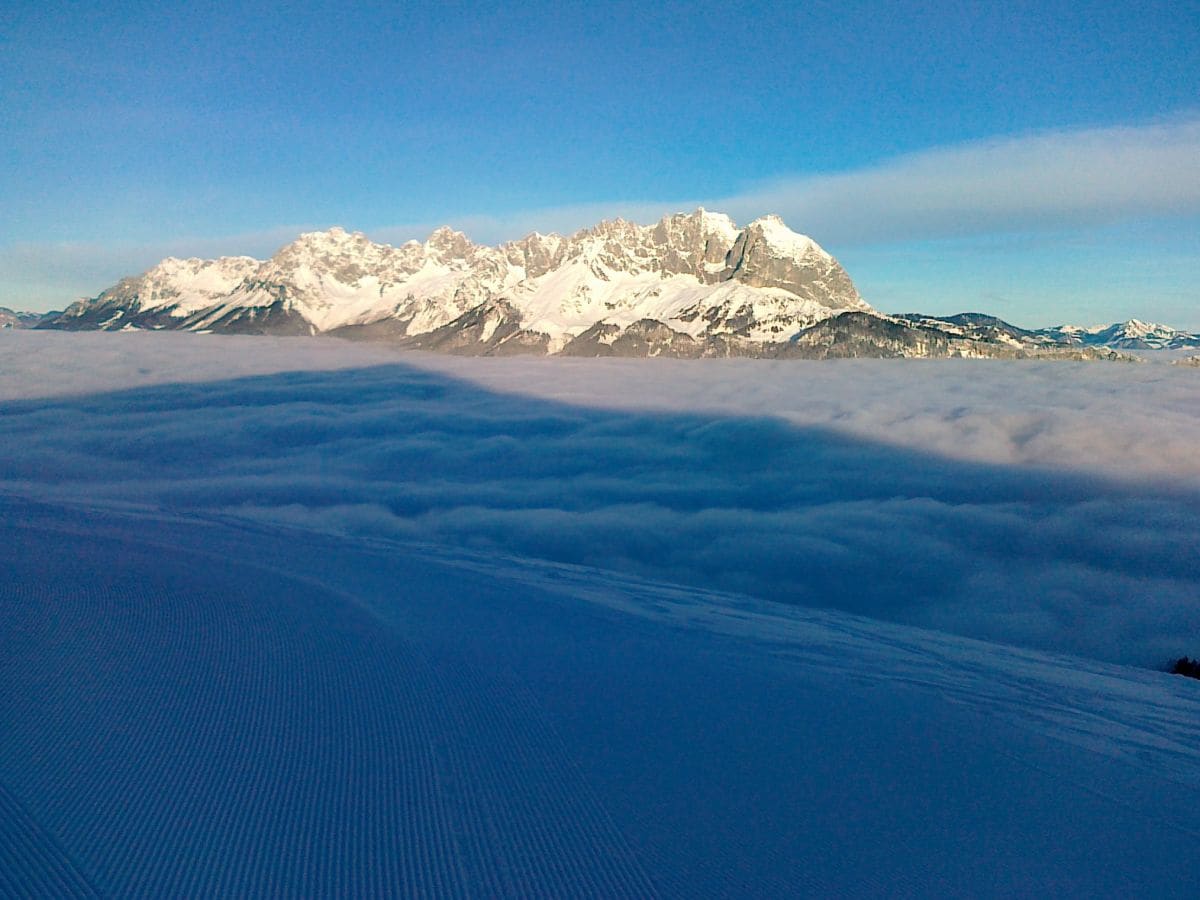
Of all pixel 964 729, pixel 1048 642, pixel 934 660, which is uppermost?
pixel 964 729

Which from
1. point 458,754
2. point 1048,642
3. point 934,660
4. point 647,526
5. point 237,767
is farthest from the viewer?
point 647,526

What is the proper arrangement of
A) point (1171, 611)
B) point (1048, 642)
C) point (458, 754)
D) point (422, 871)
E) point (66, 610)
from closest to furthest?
point (422, 871) → point (458, 754) → point (66, 610) → point (1048, 642) → point (1171, 611)

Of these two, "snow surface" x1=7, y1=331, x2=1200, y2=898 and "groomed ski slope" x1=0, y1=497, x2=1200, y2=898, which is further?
"snow surface" x1=7, y1=331, x2=1200, y2=898

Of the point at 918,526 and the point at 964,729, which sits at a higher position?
the point at 964,729

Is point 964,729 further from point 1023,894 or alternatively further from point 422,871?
point 422,871

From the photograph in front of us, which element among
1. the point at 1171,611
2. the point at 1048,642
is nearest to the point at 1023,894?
the point at 1048,642

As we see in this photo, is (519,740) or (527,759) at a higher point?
(527,759)

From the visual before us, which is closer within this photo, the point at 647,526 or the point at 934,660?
the point at 934,660

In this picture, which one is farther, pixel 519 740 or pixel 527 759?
pixel 519 740
